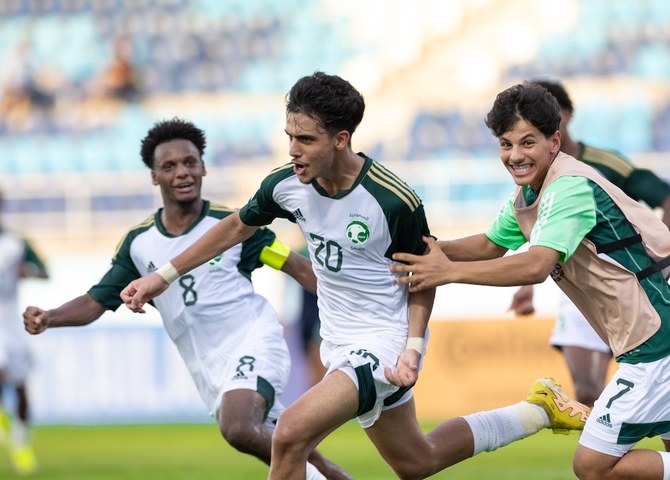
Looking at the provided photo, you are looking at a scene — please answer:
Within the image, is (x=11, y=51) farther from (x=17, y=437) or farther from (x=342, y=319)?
(x=342, y=319)

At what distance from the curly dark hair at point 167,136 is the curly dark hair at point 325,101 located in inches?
78.0

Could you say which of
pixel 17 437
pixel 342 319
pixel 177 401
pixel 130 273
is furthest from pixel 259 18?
pixel 342 319

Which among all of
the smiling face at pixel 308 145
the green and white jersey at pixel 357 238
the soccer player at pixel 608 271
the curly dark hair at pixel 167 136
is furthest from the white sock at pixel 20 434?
the soccer player at pixel 608 271

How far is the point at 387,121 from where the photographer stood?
22.4m

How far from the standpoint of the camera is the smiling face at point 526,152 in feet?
18.8

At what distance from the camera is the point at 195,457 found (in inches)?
502

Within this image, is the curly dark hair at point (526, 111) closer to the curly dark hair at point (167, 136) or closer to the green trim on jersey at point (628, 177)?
the green trim on jersey at point (628, 177)

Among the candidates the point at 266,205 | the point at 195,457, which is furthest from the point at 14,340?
the point at 266,205

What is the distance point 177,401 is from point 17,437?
4.22 meters


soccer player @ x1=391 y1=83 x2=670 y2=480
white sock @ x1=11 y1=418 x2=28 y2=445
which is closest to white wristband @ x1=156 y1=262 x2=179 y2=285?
soccer player @ x1=391 y1=83 x2=670 y2=480

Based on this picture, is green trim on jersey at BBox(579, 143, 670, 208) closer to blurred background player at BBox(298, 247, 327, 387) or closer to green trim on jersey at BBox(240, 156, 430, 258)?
green trim on jersey at BBox(240, 156, 430, 258)

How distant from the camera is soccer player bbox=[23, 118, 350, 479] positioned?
740 cm

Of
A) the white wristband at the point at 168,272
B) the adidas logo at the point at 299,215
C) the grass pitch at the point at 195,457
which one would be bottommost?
the grass pitch at the point at 195,457

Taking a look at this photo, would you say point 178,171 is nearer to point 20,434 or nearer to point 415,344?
point 415,344
